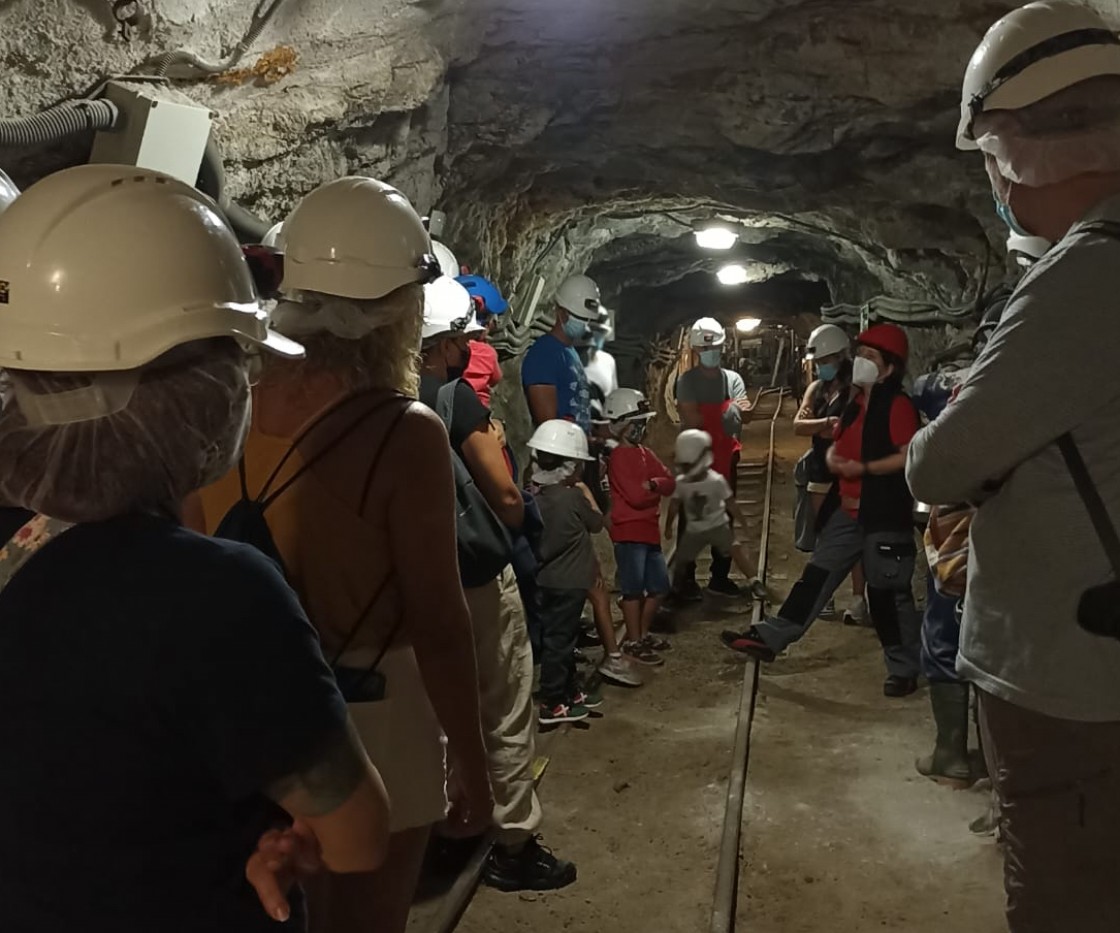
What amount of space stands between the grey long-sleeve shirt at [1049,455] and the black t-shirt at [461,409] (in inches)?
71.7

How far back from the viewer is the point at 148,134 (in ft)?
9.39

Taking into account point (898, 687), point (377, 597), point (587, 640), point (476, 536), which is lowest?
point (587, 640)

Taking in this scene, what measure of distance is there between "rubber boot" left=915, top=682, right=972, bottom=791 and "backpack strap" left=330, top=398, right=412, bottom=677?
2.92 metres

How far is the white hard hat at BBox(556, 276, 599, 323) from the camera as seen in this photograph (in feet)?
22.8

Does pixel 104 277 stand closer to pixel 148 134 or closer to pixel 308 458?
pixel 308 458

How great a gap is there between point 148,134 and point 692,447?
4847mm

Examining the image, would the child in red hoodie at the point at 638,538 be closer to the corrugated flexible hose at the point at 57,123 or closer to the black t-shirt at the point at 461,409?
the black t-shirt at the point at 461,409

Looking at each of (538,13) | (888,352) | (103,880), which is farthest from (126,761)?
(538,13)

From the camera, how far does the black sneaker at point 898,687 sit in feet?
17.2

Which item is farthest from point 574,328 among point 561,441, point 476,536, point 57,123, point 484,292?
point 57,123

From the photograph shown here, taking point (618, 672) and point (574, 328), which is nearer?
point (618, 672)

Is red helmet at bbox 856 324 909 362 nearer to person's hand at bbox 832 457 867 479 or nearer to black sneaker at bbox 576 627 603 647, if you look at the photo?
person's hand at bbox 832 457 867 479

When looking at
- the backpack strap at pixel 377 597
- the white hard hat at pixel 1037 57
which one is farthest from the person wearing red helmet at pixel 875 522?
the backpack strap at pixel 377 597

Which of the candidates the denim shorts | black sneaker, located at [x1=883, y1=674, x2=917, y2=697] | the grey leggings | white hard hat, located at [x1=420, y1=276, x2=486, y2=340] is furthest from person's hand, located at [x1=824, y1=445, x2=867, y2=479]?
white hard hat, located at [x1=420, y1=276, x2=486, y2=340]
